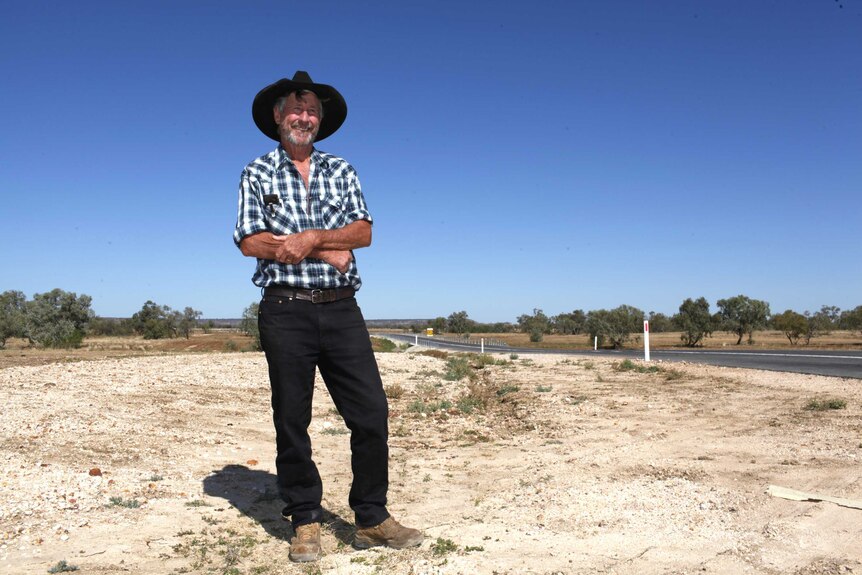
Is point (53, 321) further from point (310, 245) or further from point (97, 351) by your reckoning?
point (310, 245)

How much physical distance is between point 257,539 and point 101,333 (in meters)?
109

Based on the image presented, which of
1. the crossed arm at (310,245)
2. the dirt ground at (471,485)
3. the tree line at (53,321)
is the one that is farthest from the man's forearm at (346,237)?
the tree line at (53,321)

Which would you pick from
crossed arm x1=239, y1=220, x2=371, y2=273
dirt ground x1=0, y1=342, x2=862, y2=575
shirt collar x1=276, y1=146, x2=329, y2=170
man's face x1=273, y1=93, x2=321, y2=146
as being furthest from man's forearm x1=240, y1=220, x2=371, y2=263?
dirt ground x1=0, y1=342, x2=862, y2=575

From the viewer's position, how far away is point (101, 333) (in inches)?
3873

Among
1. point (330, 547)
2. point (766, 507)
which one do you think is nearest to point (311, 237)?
point (330, 547)

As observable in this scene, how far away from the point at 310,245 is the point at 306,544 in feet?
5.15

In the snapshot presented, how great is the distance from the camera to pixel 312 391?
3.32 m

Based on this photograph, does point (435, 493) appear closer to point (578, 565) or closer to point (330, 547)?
point (330, 547)

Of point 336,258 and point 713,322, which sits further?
point 713,322

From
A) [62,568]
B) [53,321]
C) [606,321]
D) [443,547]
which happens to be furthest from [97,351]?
[606,321]

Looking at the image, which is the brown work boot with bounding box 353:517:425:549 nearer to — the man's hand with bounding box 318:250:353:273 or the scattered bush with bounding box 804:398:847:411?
the man's hand with bounding box 318:250:353:273

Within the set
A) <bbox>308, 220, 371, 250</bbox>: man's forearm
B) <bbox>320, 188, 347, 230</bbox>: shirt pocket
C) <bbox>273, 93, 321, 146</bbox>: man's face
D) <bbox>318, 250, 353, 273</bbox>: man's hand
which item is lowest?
<bbox>318, 250, 353, 273</bbox>: man's hand

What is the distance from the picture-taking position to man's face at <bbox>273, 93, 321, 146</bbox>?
3.51 metres

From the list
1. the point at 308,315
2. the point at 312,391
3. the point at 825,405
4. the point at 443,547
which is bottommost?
the point at 443,547
